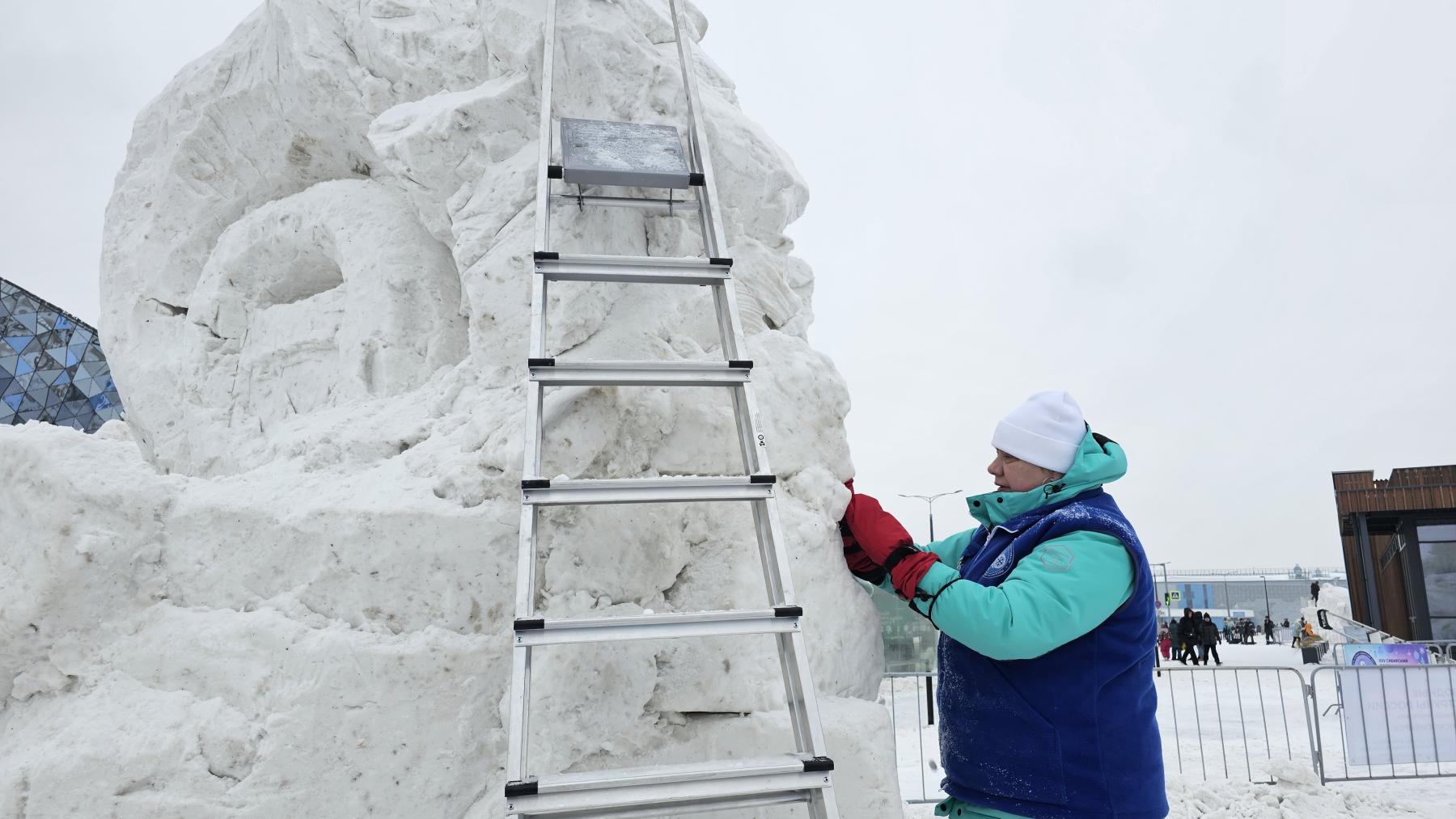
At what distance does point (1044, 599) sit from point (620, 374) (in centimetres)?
123

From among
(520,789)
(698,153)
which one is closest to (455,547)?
(520,789)

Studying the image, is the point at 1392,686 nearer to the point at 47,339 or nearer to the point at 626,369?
the point at 626,369

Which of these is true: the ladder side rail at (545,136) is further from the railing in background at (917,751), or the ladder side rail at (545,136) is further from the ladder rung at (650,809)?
the railing in background at (917,751)

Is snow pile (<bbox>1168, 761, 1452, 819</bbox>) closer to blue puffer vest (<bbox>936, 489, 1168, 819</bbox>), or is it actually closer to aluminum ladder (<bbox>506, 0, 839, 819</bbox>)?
blue puffer vest (<bbox>936, 489, 1168, 819</bbox>)

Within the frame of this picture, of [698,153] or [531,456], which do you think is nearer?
[531,456]

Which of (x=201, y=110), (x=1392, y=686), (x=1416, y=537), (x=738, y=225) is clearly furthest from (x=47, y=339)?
(x=1416, y=537)

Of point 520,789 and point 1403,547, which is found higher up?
point 1403,547

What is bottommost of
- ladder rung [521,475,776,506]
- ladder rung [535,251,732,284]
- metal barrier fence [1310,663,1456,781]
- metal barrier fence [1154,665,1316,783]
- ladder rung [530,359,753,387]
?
metal barrier fence [1154,665,1316,783]

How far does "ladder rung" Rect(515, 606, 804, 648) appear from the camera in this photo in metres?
2.02

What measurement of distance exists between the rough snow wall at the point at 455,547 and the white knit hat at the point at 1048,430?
0.78 m

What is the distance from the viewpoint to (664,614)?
2.27 m

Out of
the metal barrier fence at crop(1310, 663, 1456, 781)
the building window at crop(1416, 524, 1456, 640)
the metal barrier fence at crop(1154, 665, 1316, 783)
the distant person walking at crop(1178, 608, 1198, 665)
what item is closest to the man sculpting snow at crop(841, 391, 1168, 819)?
the metal barrier fence at crop(1154, 665, 1316, 783)

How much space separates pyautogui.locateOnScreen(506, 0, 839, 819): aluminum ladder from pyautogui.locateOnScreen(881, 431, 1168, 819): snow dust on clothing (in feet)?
1.51

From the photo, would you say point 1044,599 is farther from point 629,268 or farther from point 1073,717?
point 629,268
